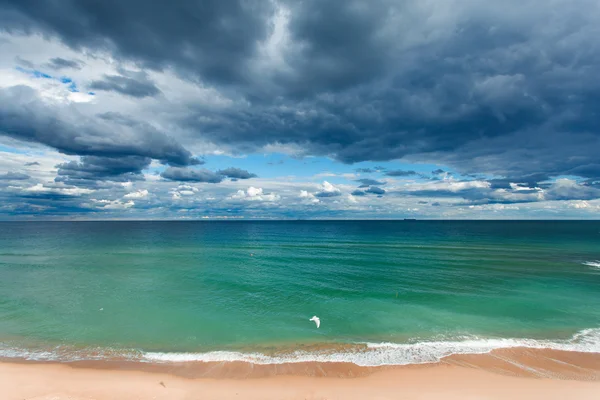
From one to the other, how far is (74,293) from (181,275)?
11.1m

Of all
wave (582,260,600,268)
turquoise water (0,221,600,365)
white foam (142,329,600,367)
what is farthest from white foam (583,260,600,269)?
white foam (142,329,600,367)

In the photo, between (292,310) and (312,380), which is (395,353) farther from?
(292,310)

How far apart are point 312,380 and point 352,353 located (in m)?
3.62

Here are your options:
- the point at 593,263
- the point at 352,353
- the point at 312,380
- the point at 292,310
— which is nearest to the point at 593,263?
the point at 593,263

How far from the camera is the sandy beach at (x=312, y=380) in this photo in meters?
12.4

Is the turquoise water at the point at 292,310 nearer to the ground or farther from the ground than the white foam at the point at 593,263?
nearer to the ground

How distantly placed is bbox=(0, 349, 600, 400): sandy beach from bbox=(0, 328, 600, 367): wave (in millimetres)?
645

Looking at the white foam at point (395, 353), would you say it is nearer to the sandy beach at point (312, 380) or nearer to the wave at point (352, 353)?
the wave at point (352, 353)

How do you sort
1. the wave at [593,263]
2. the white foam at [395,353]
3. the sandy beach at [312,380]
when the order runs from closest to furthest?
the sandy beach at [312,380], the white foam at [395,353], the wave at [593,263]

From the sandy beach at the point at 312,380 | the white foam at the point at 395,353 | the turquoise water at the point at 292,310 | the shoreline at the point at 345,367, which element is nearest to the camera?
the sandy beach at the point at 312,380

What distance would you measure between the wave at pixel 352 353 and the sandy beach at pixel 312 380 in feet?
2.12

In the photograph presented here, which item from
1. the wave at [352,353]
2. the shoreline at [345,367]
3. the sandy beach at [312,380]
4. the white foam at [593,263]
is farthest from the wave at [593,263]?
the sandy beach at [312,380]

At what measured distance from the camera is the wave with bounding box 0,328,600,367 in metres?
15.5

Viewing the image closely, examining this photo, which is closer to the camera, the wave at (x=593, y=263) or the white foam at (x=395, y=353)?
the white foam at (x=395, y=353)
